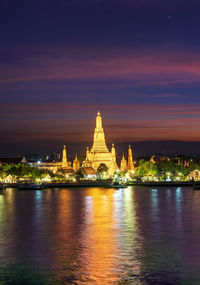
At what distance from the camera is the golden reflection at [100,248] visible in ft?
72.7

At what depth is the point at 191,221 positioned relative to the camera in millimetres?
38344

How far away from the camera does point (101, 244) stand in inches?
1148

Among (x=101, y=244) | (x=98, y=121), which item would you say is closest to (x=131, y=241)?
(x=101, y=244)

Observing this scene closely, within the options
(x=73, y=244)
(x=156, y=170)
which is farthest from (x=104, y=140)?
(x=73, y=244)

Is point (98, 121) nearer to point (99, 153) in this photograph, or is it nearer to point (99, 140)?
point (99, 140)

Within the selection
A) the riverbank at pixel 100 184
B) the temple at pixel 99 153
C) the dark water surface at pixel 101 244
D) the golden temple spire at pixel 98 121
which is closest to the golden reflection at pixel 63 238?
the dark water surface at pixel 101 244

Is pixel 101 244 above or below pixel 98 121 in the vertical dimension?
below

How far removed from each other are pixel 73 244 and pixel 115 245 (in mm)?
2142

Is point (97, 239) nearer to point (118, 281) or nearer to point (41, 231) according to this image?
point (41, 231)

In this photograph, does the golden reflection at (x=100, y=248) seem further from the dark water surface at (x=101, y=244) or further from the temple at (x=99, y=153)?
the temple at (x=99, y=153)

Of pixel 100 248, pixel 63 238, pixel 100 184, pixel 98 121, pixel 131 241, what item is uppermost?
pixel 98 121

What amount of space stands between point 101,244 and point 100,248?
1048 millimetres

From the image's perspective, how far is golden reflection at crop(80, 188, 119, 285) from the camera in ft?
72.7

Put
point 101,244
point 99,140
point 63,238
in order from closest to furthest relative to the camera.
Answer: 1. point 101,244
2. point 63,238
3. point 99,140
